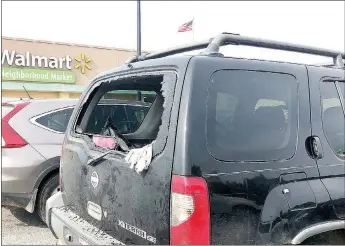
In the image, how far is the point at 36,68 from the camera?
19.4 m

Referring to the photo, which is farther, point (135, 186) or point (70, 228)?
point (70, 228)

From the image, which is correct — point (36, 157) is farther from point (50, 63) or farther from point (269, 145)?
point (50, 63)

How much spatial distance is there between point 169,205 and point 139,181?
29cm

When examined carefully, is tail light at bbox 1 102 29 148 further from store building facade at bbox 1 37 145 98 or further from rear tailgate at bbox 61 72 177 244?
store building facade at bbox 1 37 145 98

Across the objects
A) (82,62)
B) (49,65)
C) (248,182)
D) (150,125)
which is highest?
(82,62)

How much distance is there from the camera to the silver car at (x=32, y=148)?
434 centimetres

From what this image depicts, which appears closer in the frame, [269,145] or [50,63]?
[269,145]

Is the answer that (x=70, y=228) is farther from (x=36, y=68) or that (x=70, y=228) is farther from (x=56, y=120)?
(x=36, y=68)

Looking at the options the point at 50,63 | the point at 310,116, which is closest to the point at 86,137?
the point at 310,116

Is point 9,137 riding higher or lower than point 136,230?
higher

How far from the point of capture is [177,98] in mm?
2197

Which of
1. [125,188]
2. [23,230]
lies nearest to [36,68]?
[23,230]

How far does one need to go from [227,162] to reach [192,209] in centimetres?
35

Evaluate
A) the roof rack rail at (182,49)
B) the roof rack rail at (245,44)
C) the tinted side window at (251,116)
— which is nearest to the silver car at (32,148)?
the roof rack rail at (182,49)
